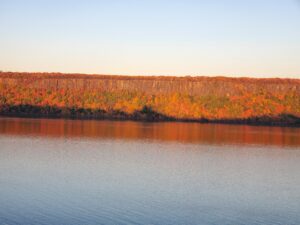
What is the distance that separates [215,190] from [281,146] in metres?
16.8

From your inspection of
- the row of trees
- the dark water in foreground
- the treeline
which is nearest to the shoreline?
the treeline

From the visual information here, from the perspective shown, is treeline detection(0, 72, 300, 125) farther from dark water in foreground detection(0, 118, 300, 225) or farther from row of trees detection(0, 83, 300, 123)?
dark water in foreground detection(0, 118, 300, 225)

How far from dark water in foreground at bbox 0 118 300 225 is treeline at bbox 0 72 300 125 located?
31.6 meters

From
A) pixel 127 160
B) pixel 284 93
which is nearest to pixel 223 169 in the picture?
pixel 127 160

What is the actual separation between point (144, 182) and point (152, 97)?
52.4 meters

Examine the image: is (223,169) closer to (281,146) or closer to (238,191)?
(238,191)

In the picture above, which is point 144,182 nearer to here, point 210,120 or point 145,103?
point 210,120

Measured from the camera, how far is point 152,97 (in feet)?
237

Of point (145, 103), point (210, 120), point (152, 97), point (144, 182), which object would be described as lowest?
point (144, 182)

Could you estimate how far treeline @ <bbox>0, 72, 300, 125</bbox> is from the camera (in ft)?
216

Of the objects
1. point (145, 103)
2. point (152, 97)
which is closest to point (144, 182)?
point (145, 103)

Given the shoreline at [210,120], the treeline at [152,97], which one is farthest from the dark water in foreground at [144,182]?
the treeline at [152,97]

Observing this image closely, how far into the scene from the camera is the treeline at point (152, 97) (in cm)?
6581

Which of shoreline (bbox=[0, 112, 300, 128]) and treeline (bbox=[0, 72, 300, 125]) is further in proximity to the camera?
treeline (bbox=[0, 72, 300, 125])
